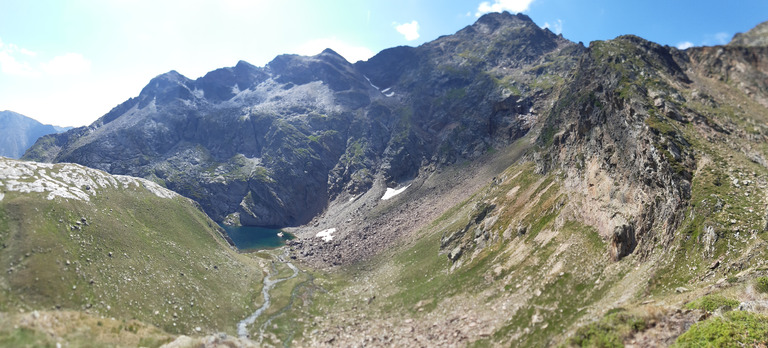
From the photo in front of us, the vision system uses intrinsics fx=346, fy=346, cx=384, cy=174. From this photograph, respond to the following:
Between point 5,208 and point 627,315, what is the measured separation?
7306 centimetres

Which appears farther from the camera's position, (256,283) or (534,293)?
(256,283)

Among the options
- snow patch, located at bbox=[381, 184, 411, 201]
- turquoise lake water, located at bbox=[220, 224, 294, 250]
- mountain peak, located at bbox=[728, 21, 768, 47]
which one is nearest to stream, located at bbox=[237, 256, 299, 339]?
turquoise lake water, located at bbox=[220, 224, 294, 250]

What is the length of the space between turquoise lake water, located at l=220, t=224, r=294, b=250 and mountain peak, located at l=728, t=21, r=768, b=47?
194 metres

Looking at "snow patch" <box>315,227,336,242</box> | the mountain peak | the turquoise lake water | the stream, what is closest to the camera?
the stream

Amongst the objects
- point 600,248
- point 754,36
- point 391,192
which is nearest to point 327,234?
point 391,192

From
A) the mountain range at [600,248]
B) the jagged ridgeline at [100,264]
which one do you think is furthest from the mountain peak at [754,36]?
the jagged ridgeline at [100,264]

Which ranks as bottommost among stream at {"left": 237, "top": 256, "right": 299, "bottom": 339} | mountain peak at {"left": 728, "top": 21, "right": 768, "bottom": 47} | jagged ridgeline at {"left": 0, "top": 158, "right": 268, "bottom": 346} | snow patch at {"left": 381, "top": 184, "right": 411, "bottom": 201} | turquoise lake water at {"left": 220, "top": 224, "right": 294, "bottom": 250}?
turquoise lake water at {"left": 220, "top": 224, "right": 294, "bottom": 250}

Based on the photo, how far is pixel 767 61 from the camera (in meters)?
94.2

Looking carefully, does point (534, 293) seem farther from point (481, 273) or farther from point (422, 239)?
point (422, 239)

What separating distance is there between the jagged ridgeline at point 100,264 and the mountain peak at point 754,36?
7031 inches

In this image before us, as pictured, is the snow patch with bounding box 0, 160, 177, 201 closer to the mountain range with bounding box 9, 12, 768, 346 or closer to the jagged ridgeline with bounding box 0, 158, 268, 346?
the jagged ridgeline with bounding box 0, 158, 268, 346

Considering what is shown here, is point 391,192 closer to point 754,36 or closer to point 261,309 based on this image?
point 261,309

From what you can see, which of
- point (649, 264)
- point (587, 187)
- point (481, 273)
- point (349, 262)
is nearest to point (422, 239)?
point (349, 262)

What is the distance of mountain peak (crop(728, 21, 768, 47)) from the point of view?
120625 millimetres
